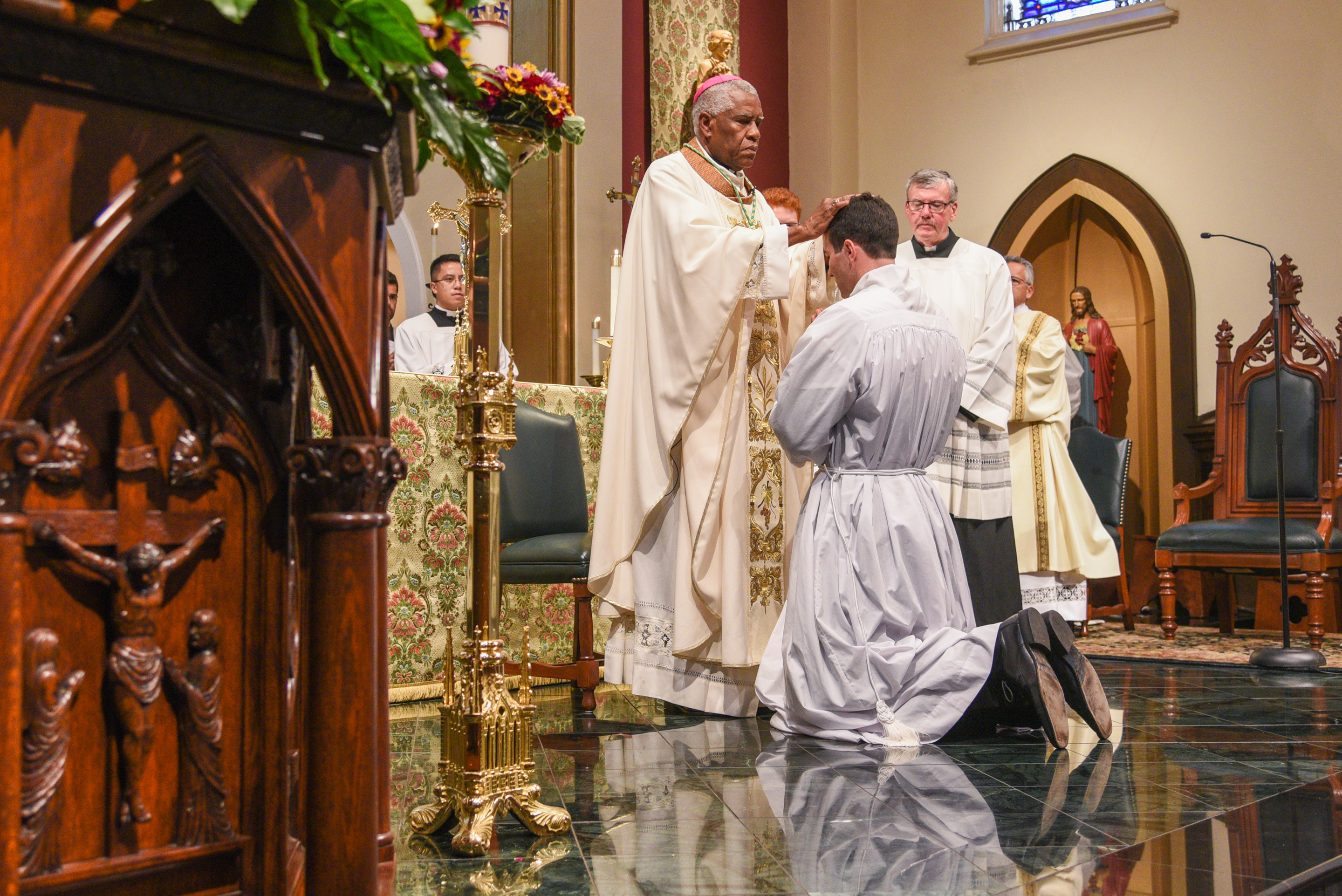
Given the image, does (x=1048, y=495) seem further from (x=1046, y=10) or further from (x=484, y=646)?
(x=1046, y=10)

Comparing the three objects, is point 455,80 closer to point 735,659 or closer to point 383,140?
point 383,140

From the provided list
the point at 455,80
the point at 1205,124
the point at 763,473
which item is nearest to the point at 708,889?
the point at 455,80

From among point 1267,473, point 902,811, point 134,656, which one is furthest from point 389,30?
point 1267,473

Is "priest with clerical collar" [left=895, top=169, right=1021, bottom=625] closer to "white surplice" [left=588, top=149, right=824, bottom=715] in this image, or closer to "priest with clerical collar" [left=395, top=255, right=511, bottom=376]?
"white surplice" [left=588, top=149, right=824, bottom=715]

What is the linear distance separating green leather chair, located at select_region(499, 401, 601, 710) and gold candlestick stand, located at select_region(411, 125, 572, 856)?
1.47 metres

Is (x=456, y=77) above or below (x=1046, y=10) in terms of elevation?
below

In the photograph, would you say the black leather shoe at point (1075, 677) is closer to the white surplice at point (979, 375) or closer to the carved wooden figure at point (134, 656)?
the white surplice at point (979, 375)

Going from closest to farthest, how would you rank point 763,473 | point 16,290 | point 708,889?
point 16,290, point 708,889, point 763,473

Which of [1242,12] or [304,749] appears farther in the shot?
[1242,12]

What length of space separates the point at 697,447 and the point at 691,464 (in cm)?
6

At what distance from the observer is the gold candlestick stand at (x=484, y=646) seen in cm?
216

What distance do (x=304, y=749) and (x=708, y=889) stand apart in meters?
1.14

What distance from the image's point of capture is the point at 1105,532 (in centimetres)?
588

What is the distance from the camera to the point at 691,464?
146 inches
